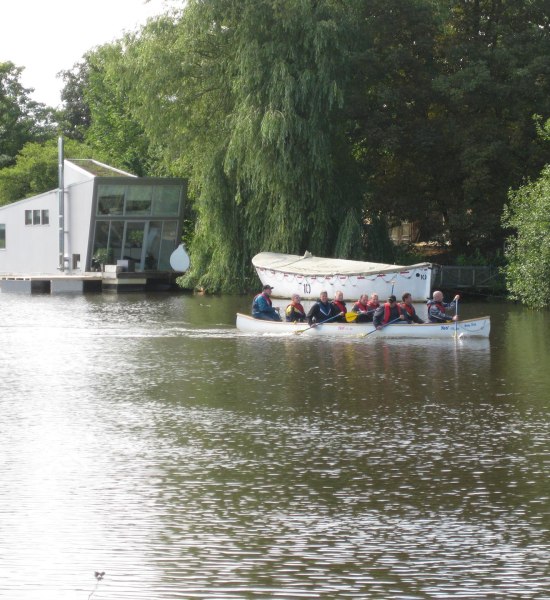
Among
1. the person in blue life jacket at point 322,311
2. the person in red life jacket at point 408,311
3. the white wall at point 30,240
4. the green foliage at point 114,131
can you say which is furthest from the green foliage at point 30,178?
the person in red life jacket at point 408,311

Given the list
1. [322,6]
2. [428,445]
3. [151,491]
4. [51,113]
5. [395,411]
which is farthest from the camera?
[51,113]

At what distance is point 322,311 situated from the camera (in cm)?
3297

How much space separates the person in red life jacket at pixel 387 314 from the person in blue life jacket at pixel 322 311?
1.68 meters

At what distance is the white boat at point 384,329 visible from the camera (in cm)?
3078

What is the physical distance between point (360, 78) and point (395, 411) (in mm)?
33194

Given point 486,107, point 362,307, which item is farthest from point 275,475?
point 486,107

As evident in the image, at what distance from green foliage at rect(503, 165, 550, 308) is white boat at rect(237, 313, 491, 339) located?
39.9ft

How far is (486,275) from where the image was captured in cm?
5041

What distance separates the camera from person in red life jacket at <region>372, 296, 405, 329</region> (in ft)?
103

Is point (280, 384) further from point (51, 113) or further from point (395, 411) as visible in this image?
point (51, 113)

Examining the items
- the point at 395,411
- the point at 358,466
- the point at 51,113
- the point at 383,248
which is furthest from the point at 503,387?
the point at 51,113

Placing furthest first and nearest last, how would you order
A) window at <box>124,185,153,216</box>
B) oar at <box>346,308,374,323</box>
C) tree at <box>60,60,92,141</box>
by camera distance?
tree at <box>60,60,92,141</box> → window at <box>124,185,153,216</box> → oar at <box>346,308,374,323</box>

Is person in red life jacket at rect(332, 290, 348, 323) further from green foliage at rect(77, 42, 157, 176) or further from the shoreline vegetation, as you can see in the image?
green foliage at rect(77, 42, 157, 176)

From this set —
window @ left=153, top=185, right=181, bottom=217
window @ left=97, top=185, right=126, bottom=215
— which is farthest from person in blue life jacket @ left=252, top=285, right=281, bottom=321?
window @ left=153, top=185, right=181, bottom=217
